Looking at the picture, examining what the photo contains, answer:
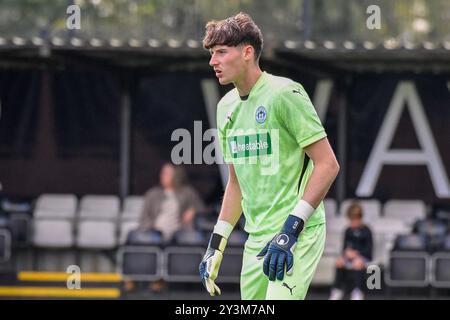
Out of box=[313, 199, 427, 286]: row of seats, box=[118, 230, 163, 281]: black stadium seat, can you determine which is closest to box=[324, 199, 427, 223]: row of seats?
box=[313, 199, 427, 286]: row of seats

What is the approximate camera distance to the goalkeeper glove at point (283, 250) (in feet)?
20.1

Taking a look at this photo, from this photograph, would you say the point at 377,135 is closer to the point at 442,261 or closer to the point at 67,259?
the point at 442,261

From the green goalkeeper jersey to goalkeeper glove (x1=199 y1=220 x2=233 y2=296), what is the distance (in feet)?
0.88

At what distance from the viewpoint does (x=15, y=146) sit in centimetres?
1820

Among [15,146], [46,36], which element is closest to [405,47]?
[46,36]

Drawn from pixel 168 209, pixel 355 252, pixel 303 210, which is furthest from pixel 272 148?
pixel 168 209

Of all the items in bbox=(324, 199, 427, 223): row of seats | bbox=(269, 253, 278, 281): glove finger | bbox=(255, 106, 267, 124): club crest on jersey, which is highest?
bbox=(255, 106, 267, 124): club crest on jersey

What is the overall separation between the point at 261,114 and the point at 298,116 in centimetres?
22

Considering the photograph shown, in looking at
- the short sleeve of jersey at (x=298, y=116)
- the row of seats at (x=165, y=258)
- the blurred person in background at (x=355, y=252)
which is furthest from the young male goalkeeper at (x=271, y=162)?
the row of seats at (x=165, y=258)

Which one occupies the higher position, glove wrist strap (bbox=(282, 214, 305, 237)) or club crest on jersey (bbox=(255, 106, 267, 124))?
club crest on jersey (bbox=(255, 106, 267, 124))

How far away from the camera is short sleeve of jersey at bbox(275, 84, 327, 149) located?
620cm

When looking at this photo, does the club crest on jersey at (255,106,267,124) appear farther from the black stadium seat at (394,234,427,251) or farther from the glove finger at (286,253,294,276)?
the black stadium seat at (394,234,427,251)

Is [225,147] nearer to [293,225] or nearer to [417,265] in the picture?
[293,225]

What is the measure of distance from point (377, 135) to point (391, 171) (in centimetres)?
51
